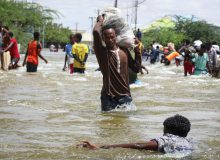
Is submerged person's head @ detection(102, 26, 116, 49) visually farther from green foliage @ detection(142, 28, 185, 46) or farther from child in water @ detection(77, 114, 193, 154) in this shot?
green foliage @ detection(142, 28, 185, 46)

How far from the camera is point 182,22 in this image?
214ft

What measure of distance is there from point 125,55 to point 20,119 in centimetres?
170

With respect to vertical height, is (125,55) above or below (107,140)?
above

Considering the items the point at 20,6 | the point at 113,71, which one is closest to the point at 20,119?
the point at 113,71

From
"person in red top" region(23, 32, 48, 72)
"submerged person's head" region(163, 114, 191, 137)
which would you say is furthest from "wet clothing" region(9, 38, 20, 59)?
"submerged person's head" region(163, 114, 191, 137)

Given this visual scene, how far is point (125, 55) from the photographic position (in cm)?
788

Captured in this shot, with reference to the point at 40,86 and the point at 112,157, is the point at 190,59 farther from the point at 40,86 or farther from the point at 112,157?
the point at 112,157

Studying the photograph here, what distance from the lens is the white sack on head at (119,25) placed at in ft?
25.8

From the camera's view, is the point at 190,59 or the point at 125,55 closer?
the point at 125,55

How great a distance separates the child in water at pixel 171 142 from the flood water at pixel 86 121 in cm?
6

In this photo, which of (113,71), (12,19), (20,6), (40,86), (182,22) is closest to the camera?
(113,71)

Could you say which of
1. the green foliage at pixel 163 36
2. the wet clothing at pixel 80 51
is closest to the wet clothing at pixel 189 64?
the wet clothing at pixel 80 51

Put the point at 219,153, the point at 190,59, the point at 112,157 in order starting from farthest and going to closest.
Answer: the point at 190,59 → the point at 219,153 → the point at 112,157

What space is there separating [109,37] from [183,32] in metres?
57.9
